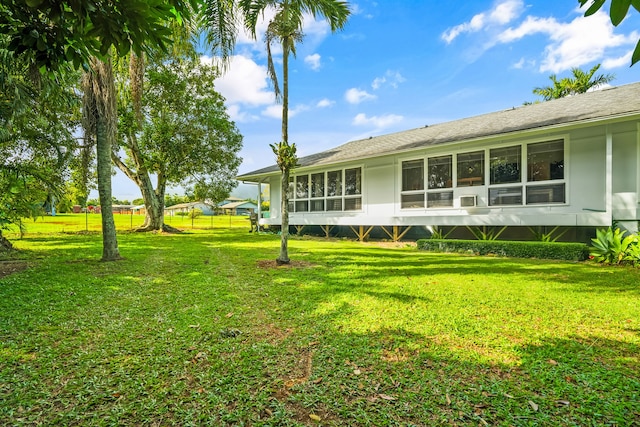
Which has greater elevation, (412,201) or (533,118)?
(533,118)

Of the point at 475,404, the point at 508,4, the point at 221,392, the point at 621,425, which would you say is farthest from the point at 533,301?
the point at 508,4

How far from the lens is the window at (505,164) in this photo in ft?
31.8

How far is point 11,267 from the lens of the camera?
632 centimetres

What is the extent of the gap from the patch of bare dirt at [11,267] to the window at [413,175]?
11.4m

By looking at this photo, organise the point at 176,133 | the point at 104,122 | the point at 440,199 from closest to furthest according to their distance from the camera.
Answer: the point at 104,122, the point at 440,199, the point at 176,133

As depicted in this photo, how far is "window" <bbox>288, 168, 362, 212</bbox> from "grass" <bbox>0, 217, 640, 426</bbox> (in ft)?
28.3

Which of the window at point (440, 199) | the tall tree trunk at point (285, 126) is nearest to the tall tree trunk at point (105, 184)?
the tall tree trunk at point (285, 126)

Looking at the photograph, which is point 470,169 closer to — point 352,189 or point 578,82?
point 352,189

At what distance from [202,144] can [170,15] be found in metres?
16.7

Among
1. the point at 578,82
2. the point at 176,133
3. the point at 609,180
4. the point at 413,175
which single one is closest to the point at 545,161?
the point at 609,180

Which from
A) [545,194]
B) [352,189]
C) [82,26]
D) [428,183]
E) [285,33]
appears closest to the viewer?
[82,26]

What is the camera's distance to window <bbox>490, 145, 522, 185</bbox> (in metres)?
9.70

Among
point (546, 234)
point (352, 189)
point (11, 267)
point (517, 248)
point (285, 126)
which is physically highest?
point (285, 126)

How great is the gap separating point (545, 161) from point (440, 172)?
3.13m
